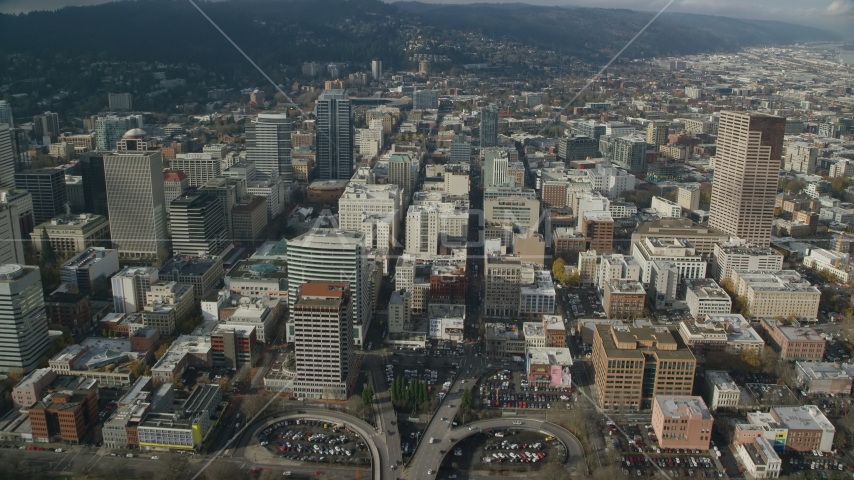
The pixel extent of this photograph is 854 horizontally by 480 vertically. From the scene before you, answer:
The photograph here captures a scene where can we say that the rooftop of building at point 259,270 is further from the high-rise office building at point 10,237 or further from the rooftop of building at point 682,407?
the rooftop of building at point 682,407

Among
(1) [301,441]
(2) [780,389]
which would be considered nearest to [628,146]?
(2) [780,389]

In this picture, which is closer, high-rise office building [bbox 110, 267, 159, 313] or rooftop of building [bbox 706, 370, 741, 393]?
rooftop of building [bbox 706, 370, 741, 393]

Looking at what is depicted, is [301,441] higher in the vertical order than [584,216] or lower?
lower

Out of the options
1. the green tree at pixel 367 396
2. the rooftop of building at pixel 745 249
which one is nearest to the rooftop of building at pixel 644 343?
the green tree at pixel 367 396

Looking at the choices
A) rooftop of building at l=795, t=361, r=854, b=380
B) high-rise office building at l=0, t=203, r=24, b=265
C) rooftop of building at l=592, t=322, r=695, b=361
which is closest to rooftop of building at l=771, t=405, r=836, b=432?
rooftop of building at l=795, t=361, r=854, b=380

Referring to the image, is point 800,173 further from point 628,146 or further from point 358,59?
point 358,59

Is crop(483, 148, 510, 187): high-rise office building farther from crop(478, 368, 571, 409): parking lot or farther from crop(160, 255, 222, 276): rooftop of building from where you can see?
crop(478, 368, 571, 409): parking lot
